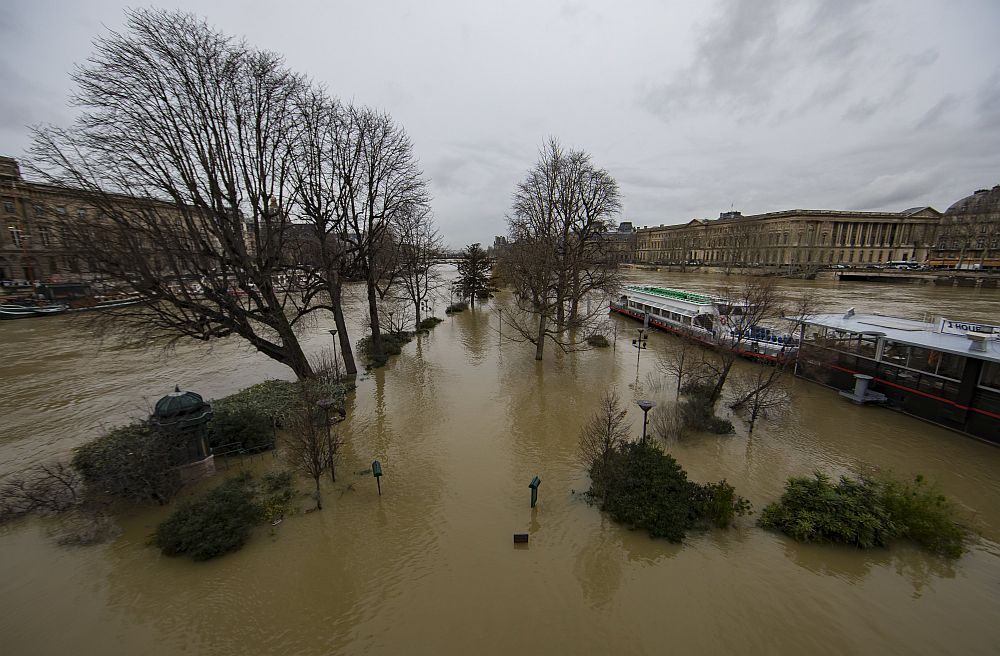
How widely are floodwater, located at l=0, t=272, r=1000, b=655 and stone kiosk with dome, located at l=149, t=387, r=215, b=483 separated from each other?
4.01 feet

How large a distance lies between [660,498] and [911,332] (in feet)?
45.2

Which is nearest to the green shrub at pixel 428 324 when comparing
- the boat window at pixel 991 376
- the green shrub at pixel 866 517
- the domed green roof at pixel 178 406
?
the domed green roof at pixel 178 406

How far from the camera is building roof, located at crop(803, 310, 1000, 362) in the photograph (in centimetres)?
1186

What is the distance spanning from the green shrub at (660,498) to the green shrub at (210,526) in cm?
784

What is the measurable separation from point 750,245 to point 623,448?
10663 centimetres

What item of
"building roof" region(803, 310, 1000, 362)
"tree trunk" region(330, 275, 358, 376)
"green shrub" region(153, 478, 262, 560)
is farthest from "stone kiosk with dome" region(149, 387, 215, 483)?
"building roof" region(803, 310, 1000, 362)

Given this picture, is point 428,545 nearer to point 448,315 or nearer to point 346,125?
point 346,125

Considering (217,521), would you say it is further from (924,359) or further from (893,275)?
(893,275)

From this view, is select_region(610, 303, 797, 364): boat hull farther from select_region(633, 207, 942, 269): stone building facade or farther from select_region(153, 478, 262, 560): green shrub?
select_region(633, 207, 942, 269): stone building facade

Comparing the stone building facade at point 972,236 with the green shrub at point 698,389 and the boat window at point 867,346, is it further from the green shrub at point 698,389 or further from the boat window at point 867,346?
the green shrub at point 698,389

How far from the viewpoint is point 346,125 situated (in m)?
17.1

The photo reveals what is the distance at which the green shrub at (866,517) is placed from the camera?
7.70m

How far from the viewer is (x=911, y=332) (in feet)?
46.9

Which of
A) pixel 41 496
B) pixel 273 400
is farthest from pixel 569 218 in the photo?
pixel 41 496
